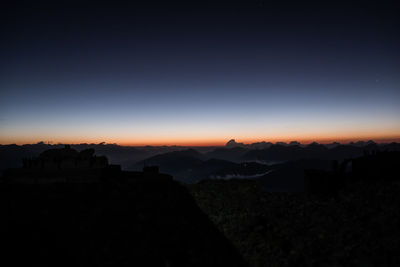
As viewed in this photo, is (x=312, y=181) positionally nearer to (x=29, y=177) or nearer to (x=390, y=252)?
(x=390, y=252)

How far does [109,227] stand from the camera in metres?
9.75

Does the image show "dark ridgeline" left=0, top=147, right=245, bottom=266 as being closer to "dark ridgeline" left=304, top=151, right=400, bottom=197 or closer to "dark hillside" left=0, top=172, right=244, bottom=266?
"dark hillside" left=0, top=172, right=244, bottom=266

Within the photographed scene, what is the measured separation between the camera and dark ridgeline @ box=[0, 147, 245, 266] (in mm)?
7934

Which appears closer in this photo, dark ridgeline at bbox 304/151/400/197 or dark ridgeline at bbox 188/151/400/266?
dark ridgeline at bbox 188/151/400/266

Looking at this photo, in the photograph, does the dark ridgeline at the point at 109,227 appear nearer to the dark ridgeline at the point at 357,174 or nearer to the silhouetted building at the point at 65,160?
the dark ridgeline at the point at 357,174

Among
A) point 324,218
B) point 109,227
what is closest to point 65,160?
point 109,227

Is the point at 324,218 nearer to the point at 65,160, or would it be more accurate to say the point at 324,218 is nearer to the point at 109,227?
the point at 109,227

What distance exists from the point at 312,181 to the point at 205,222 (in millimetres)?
5975

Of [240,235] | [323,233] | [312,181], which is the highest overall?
[312,181]

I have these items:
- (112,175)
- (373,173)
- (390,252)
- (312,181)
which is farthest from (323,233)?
(112,175)

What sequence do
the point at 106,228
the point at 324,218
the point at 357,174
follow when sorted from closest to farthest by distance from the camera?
the point at 324,218
the point at 106,228
the point at 357,174

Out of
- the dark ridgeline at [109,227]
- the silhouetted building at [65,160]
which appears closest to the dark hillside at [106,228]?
the dark ridgeline at [109,227]

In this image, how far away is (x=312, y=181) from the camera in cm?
1128

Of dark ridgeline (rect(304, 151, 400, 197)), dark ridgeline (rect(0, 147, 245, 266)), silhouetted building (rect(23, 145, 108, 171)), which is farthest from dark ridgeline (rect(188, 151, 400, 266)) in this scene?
silhouetted building (rect(23, 145, 108, 171))
